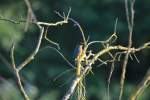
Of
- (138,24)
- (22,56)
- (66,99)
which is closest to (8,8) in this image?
(22,56)

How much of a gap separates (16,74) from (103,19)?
23.9 feet

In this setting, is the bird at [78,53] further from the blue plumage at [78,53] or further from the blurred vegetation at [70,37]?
the blurred vegetation at [70,37]

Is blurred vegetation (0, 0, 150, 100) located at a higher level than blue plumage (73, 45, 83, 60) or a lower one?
lower

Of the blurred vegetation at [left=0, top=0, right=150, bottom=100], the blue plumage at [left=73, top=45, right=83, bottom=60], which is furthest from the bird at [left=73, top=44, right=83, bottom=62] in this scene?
the blurred vegetation at [left=0, top=0, right=150, bottom=100]

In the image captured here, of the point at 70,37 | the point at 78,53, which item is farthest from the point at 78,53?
the point at 70,37

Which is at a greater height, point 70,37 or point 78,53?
point 78,53

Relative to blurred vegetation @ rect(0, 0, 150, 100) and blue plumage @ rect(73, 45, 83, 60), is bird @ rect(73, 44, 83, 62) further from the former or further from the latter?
blurred vegetation @ rect(0, 0, 150, 100)

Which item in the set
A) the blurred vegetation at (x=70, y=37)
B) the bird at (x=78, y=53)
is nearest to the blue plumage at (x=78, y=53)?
the bird at (x=78, y=53)

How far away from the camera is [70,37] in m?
8.77

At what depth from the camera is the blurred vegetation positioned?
25.8 feet

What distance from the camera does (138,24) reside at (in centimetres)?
823

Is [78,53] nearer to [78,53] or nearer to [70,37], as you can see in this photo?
[78,53]

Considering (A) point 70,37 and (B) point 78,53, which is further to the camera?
(A) point 70,37

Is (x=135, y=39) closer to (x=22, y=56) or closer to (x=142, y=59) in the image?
(x=142, y=59)
